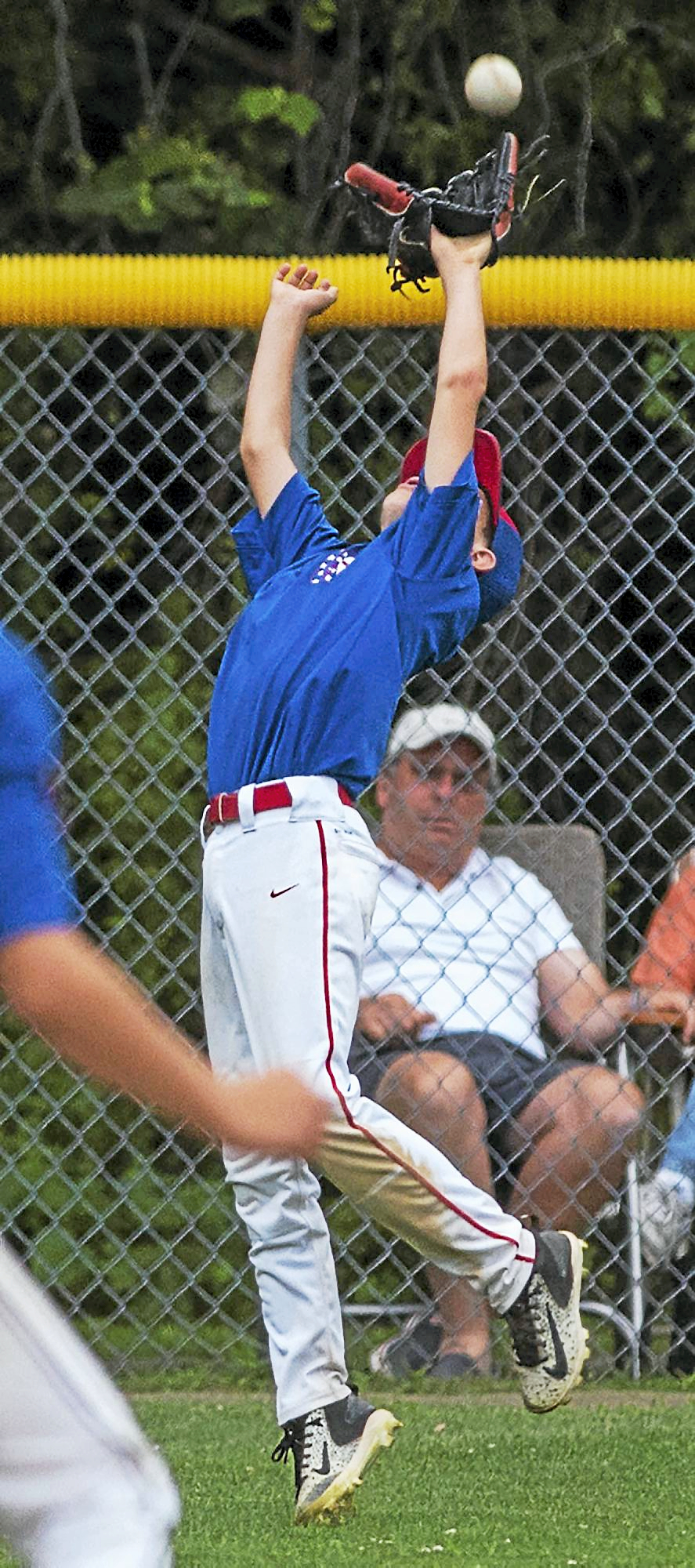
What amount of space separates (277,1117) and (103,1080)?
124 millimetres

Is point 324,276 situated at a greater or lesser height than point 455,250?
greater

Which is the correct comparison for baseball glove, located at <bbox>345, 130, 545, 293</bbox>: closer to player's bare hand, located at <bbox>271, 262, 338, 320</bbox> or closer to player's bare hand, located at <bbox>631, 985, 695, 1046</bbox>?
player's bare hand, located at <bbox>271, 262, 338, 320</bbox>

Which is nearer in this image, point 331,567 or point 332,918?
point 332,918

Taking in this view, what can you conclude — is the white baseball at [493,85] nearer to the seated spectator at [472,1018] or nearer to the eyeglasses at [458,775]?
the seated spectator at [472,1018]

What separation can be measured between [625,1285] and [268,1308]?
147cm

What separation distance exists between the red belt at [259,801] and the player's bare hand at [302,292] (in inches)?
38.3

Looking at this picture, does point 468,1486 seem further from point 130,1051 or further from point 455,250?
point 130,1051

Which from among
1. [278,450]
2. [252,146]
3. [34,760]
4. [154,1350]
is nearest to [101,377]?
[252,146]

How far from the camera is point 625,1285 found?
450 cm

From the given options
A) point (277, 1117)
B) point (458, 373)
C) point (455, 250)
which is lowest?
point (277, 1117)

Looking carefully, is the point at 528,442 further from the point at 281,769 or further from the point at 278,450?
the point at 281,769

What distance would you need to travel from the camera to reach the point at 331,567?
3.53m

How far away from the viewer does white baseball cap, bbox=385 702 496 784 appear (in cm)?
456

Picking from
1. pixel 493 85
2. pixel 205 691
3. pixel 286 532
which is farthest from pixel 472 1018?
pixel 493 85
